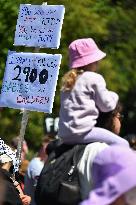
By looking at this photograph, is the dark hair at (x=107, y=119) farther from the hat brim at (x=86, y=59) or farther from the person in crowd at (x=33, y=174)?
the person in crowd at (x=33, y=174)

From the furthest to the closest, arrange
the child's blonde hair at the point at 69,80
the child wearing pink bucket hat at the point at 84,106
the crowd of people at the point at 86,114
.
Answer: the child's blonde hair at the point at 69,80 < the child wearing pink bucket hat at the point at 84,106 < the crowd of people at the point at 86,114

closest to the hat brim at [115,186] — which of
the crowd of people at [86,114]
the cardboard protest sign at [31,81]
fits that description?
the crowd of people at [86,114]

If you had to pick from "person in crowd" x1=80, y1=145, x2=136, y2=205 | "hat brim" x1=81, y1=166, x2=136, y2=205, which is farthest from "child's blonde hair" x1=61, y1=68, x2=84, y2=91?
"hat brim" x1=81, y1=166, x2=136, y2=205

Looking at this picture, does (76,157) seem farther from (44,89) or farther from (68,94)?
(44,89)

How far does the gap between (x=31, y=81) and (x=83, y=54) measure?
156cm

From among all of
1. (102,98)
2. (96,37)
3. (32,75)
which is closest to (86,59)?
(102,98)

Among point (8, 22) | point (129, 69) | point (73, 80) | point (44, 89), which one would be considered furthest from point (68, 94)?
point (129, 69)

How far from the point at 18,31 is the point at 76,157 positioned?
2.40 metres

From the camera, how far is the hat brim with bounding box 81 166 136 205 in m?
3.25

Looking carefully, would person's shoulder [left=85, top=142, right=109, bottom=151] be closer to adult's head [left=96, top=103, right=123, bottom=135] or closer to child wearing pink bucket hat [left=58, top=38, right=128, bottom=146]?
child wearing pink bucket hat [left=58, top=38, right=128, bottom=146]

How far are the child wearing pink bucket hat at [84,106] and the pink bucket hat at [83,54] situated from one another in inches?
1.5

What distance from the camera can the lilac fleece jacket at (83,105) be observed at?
506 cm

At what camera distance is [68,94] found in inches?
204

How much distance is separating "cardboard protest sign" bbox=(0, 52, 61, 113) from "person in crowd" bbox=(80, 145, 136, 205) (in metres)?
3.38
